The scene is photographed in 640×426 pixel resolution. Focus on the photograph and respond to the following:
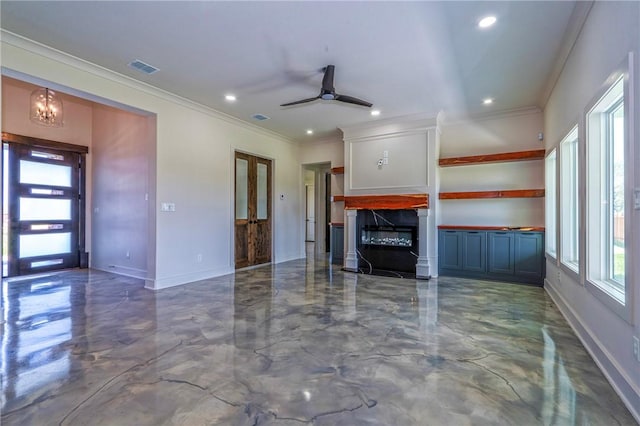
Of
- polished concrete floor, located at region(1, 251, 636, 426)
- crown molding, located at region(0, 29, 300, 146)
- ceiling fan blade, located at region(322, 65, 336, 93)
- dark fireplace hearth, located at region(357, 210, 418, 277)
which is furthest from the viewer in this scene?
dark fireplace hearth, located at region(357, 210, 418, 277)

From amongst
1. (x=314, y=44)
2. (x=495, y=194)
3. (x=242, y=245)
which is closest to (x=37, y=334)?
(x=242, y=245)

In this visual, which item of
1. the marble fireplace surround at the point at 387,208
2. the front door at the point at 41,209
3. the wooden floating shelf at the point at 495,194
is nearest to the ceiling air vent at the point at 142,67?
the front door at the point at 41,209

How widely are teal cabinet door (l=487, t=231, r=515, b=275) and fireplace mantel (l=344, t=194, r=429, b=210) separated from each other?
122 cm

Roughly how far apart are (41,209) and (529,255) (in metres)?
8.47

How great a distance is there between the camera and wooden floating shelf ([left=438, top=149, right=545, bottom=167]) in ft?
16.1

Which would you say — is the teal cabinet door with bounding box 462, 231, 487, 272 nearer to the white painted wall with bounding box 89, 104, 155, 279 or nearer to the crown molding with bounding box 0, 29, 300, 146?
the crown molding with bounding box 0, 29, 300, 146

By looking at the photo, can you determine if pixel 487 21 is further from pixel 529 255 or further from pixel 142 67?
pixel 142 67

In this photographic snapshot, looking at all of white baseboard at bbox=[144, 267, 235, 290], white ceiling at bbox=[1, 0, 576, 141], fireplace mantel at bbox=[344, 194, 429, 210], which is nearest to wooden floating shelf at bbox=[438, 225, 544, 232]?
fireplace mantel at bbox=[344, 194, 429, 210]

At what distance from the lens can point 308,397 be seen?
189cm

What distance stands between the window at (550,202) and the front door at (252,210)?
5.13 m

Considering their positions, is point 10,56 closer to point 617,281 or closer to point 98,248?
point 98,248

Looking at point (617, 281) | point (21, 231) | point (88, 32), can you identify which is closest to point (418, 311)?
point (617, 281)

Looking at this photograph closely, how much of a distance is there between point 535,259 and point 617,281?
9.03ft

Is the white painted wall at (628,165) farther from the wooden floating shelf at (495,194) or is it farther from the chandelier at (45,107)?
the chandelier at (45,107)
